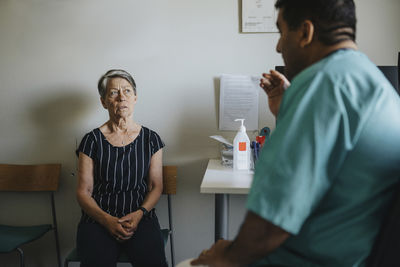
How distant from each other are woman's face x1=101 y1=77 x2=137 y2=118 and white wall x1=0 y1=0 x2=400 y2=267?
0.23 metres

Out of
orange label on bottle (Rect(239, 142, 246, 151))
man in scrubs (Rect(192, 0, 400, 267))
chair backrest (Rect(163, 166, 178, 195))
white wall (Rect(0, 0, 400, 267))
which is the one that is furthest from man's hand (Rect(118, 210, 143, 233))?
man in scrubs (Rect(192, 0, 400, 267))

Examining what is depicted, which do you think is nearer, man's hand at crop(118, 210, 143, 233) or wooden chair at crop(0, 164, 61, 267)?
man's hand at crop(118, 210, 143, 233)

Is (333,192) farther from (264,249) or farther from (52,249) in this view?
(52,249)

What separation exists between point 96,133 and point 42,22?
2.80ft

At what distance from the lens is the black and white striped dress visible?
174 cm

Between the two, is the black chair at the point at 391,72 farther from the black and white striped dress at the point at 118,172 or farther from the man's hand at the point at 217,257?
the man's hand at the point at 217,257

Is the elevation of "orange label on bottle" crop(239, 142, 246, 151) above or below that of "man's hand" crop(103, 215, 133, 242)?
above

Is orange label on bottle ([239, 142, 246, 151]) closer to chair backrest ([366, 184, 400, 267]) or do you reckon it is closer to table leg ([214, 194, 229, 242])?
table leg ([214, 194, 229, 242])

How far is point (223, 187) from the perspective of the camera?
1.41m

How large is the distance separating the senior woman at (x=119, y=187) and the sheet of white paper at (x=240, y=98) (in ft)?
1.50

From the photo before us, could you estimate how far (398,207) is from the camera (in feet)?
1.94

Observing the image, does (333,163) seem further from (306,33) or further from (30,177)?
(30,177)

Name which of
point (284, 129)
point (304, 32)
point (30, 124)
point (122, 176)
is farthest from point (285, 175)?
point (30, 124)

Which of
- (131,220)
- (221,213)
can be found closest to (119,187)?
(131,220)
